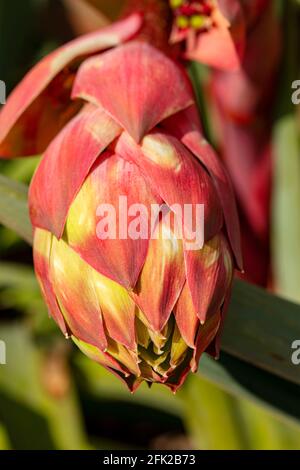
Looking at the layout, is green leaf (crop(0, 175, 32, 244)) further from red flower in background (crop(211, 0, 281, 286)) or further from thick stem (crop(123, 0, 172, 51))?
red flower in background (crop(211, 0, 281, 286))

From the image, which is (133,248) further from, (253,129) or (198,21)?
(253,129)

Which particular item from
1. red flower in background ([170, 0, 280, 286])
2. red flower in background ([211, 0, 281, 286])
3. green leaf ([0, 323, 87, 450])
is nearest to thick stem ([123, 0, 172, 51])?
red flower in background ([170, 0, 280, 286])

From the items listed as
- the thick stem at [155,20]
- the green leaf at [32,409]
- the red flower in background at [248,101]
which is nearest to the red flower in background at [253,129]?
the red flower in background at [248,101]

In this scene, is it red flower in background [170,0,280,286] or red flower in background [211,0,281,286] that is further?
red flower in background [211,0,281,286]

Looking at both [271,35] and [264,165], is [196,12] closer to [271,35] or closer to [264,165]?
[271,35]

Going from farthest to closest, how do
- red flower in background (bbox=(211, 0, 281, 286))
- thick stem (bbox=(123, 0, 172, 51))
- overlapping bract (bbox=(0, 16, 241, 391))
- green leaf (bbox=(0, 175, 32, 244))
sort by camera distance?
red flower in background (bbox=(211, 0, 281, 286)) → thick stem (bbox=(123, 0, 172, 51)) → green leaf (bbox=(0, 175, 32, 244)) → overlapping bract (bbox=(0, 16, 241, 391))

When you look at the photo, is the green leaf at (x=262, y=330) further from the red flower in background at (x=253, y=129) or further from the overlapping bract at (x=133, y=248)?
the red flower in background at (x=253, y=129)
